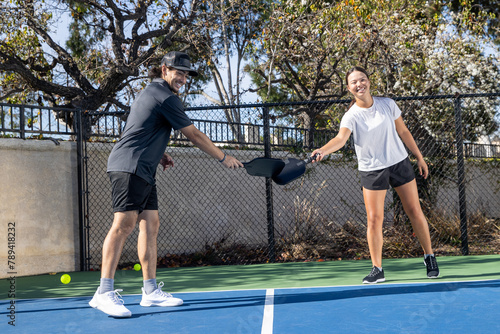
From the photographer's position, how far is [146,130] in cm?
403

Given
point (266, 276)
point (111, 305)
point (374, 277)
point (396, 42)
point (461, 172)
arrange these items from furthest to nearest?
point (396, 42)
point (461, 172)
point (266, 276)
point (374, 277)
point (111, 305)

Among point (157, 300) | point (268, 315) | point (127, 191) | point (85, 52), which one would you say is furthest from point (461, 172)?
point (85, 52)

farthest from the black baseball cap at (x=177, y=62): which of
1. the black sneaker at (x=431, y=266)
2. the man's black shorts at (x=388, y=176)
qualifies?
the black sneaker at (x=431, y=266)

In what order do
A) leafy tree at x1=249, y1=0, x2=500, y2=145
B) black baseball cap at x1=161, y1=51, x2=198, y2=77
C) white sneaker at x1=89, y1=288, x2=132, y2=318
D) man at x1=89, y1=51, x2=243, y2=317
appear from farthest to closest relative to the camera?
leafy tree at x1=249, y1=0, x2=500, y2=145 → black baseball cap at x1=161, y1=51, x2=198, y2=77 → man at x1=89, y1=51, x2=243, y2=317 → white sneaker at x1=89, y1=288, x2=132, y2=318

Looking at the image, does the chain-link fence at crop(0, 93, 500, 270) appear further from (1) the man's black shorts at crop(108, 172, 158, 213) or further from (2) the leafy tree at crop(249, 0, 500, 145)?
(1) the man's black shorts at crop(108, 172, 158, 213)

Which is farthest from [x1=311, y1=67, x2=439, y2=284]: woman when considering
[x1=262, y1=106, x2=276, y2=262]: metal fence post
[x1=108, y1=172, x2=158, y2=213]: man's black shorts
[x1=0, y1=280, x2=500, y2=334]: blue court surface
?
[x1=262, y1=106, x2=276, y2=262]: metal fence post

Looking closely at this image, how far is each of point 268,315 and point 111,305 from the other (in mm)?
1231

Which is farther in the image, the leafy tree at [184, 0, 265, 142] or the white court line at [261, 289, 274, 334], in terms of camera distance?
the leafy tree at [184, 0, 265, 142]

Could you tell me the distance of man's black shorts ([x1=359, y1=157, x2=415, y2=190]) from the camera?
4.79m

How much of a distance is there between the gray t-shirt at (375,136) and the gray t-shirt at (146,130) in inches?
68.4

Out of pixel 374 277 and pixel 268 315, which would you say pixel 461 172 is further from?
pixel 268 315

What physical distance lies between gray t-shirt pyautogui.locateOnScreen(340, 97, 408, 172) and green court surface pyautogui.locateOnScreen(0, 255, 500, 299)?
1.26 meters

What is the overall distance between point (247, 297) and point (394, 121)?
2.25 metres

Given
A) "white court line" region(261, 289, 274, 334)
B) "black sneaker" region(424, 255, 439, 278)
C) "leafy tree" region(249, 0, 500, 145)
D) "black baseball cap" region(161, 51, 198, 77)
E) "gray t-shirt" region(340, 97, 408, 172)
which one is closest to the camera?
"white court line" region(261, 289, 274, 334)
